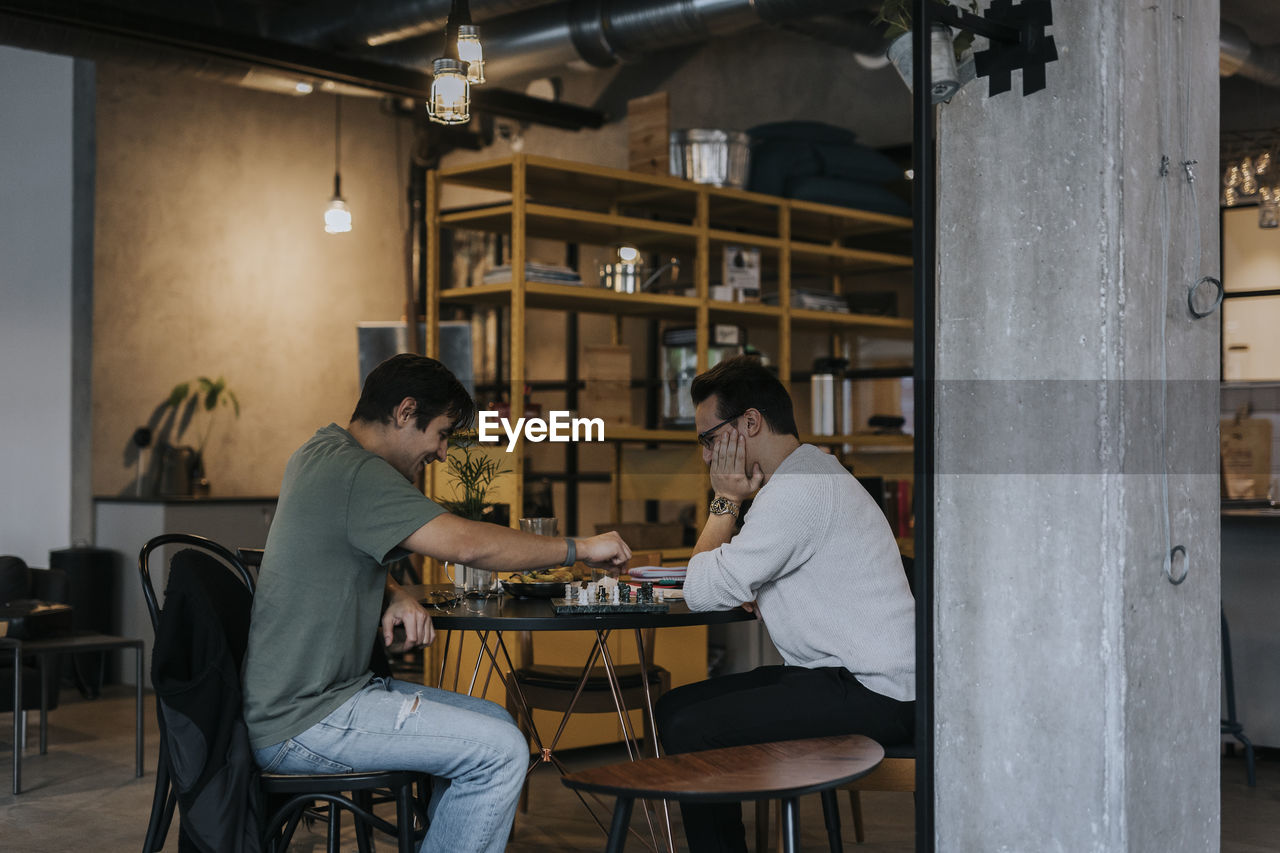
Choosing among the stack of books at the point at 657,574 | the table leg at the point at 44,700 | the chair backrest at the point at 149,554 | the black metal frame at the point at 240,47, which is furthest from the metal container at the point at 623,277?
the table leg at the point at 44,700

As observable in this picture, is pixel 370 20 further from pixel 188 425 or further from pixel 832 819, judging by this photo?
pixel 832 819

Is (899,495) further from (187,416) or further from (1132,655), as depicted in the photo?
(1132,655)

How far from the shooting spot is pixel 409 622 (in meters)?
2.88

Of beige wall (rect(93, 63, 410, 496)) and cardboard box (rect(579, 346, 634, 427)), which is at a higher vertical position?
beige wall (rect(93, 63, 410, 496))

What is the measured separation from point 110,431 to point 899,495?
15.3 ft

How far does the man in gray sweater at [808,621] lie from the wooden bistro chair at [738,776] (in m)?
0.38

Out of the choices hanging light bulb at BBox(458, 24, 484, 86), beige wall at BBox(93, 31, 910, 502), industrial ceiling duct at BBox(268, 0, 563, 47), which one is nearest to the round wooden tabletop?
hanging light bulb at BBox(458, 24, 484, 86)

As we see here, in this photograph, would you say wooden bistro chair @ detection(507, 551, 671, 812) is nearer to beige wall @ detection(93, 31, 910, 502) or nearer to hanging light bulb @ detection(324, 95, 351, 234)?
beige wall @ detection(93, 31, 910, 502)

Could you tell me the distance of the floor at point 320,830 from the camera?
4051 millimetres

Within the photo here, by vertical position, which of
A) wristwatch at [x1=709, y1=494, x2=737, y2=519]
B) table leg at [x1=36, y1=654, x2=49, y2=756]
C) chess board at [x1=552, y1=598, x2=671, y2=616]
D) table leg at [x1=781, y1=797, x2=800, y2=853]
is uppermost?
wristwatch at [x1=709, y1=494, x2=737, y2=519]

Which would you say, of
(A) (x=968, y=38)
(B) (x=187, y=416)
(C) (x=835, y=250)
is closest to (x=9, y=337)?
(B) (x=187, y=416)

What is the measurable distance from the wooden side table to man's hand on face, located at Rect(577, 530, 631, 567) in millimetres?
2647

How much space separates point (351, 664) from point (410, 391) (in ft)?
1.93

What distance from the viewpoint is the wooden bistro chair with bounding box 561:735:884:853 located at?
6.69 ft
